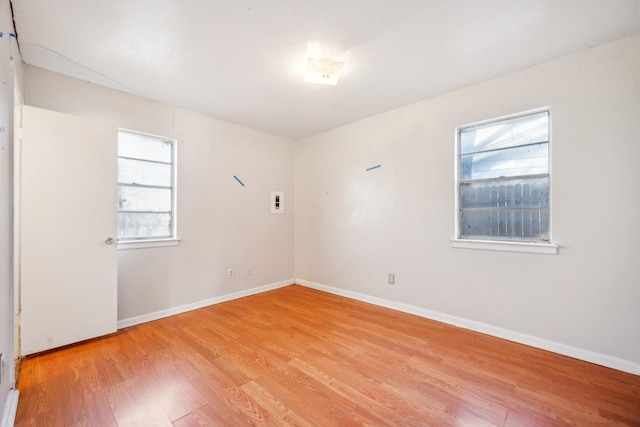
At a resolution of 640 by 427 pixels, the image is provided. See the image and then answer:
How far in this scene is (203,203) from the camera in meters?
3.47

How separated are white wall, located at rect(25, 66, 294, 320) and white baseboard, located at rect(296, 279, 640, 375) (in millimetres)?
1700

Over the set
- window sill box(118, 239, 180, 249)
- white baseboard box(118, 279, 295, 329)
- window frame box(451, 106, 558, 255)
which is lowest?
white baseboard box(118, 279, 295, 329)

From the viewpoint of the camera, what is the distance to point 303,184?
14.8 ft

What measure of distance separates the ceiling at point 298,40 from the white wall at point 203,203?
0.25 m

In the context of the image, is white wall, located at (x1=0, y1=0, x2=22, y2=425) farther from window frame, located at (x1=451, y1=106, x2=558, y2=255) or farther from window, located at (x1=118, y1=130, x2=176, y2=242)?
window frame, located at (x1=451, y1=106, x2=558, y2=255)

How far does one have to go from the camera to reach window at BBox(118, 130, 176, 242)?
9.52ft

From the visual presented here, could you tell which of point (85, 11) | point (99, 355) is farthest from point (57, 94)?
point (99, 355)

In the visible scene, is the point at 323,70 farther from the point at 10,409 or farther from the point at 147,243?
the point at 10,409

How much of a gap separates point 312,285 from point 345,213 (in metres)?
1.37

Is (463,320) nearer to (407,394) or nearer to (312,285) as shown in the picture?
(407,394)

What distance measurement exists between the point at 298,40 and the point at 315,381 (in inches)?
101

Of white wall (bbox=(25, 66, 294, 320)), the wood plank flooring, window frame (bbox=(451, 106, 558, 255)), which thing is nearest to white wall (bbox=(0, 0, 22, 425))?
the wood plank flooring

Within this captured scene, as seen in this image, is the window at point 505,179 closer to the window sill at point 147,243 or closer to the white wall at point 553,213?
the white wall at point 553,213

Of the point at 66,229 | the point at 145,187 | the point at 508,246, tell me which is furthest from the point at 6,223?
the point at 508,246
